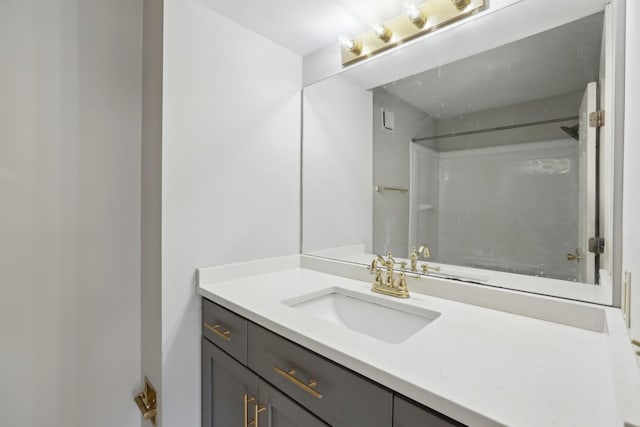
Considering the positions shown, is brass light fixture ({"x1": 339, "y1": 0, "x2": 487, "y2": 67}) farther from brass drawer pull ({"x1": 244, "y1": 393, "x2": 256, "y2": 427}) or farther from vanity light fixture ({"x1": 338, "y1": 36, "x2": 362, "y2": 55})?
brass drawer pull ({"x1": 244, "y1": 393, "x2": 256, "y2": 427})

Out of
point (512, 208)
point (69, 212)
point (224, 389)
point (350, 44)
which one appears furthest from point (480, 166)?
point (69, 212)

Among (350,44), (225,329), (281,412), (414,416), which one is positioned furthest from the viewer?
(350,44)

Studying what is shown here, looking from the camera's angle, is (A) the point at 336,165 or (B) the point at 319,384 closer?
(B) the point at 319,384

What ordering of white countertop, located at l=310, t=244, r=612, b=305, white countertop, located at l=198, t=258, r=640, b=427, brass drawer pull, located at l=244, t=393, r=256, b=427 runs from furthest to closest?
brass drawer pull, located at l=244, t=393, r=256, b=427 → white countertop, located at l=310, t=244, r=612, b=305 → white countertop, located at l=198, t=258, r=640, b=427

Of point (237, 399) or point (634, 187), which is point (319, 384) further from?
point (634, 187)

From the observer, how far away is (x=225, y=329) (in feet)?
3.71

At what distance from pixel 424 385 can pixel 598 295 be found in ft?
2.40

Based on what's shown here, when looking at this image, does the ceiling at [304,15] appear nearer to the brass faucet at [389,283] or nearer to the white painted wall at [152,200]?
the white painted wall at [152,200]

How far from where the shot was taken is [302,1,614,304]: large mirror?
3.10 feet

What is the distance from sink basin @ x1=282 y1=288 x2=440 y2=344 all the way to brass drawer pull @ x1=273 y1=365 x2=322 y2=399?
276mm

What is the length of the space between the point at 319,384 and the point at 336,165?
1174mm

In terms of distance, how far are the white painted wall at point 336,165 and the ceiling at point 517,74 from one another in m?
0.36

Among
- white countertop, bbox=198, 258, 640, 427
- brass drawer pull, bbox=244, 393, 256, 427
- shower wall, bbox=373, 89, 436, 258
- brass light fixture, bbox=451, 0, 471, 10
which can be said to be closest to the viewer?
white countertop, bbox=198, 258, 640, 427

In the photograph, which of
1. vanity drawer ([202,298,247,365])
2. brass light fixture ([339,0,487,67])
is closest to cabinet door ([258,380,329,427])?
vanity drawer ([202,298,247,365])
